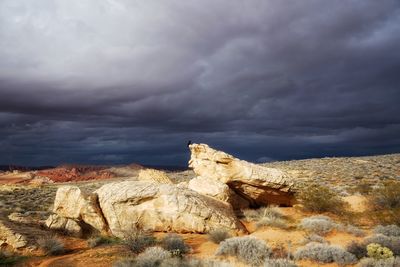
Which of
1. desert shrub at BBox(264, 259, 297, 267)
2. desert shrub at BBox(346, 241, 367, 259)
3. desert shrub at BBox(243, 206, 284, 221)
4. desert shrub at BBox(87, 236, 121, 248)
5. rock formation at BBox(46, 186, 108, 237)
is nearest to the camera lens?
desert shrub at BBox(264, 259, 297, 267)

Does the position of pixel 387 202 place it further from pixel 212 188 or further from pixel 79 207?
pixel 79 207

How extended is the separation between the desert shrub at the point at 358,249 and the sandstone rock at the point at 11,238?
42.9 ft

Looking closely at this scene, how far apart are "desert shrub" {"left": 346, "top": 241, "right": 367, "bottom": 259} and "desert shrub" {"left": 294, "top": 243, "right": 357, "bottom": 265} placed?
59 centimetres

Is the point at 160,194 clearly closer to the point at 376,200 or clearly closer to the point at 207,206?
the point at 207,206

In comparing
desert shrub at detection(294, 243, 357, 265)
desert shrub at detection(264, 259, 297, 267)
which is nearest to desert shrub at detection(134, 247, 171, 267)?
desert shrub at detection(264, 259, 297, 267)

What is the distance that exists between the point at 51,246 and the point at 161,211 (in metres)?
5.36

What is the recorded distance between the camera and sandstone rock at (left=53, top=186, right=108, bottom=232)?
19672mm

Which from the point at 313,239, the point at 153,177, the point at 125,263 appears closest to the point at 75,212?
the point at 125,263

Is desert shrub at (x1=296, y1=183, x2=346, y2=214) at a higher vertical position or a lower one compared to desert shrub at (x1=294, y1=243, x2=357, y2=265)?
higher

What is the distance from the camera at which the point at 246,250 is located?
14148mm

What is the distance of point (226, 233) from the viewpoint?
55.4 feet

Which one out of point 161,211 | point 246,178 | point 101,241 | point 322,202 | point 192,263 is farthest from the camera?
point 322,202

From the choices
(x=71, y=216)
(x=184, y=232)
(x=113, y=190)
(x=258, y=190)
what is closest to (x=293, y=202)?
(x=258, y=190)

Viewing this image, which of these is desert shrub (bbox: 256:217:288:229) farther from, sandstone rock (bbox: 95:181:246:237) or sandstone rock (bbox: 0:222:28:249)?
sandstone rock (bbox: 0:222:28:249)
